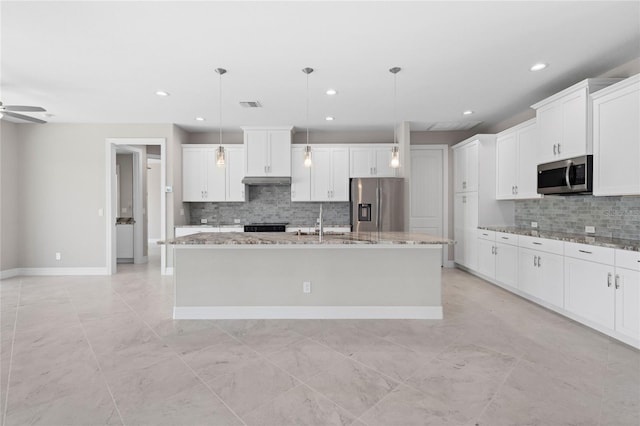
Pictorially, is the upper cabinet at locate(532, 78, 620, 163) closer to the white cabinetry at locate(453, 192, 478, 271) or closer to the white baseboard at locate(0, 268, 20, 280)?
the white cabinetry at locate(453, 192, 478, 271)

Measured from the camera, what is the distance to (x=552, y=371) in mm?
2250

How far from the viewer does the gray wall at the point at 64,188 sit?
5395mm

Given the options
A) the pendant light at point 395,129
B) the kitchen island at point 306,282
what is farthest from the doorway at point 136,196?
the pendant light at point 395,129

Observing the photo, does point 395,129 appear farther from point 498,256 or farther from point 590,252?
point 590,252

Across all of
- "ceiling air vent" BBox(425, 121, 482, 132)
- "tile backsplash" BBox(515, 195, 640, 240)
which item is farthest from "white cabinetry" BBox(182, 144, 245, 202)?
"tile backsplash" BBox(515, 195, 640, 240)

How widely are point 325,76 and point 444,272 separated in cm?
402

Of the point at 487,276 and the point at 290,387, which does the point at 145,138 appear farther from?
the point at 487,276

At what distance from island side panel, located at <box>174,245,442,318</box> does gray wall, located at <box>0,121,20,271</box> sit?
13.8 ft

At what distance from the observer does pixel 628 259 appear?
2588 mm

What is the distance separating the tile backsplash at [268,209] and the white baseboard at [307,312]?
290cm

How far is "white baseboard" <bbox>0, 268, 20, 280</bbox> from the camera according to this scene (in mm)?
5145

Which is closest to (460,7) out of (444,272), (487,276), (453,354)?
Result: (453,354)

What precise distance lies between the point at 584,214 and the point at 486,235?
129 centimetres

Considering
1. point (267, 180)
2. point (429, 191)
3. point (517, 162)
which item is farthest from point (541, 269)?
point (267, 180)
